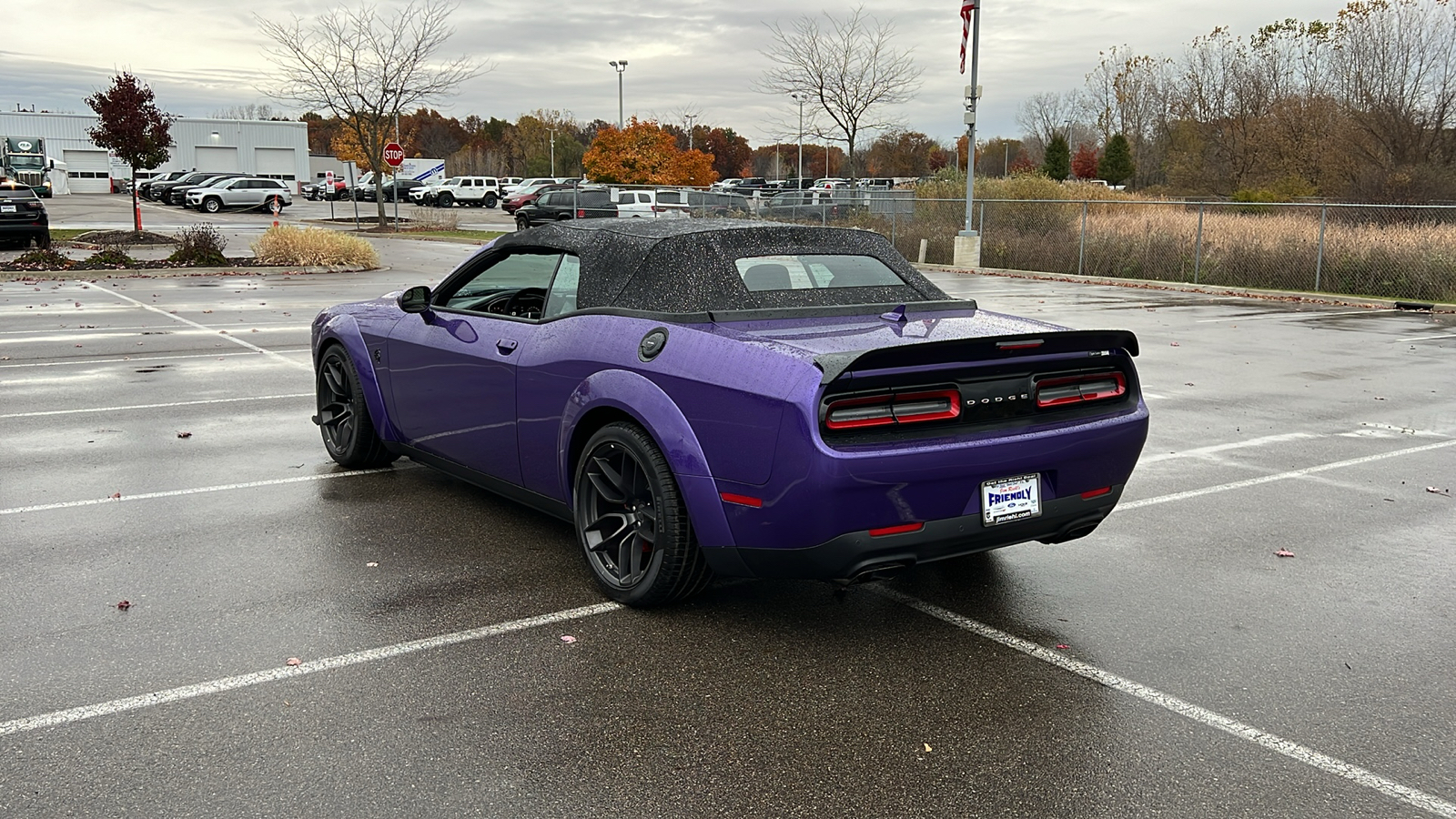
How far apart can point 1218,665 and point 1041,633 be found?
64 centimetres

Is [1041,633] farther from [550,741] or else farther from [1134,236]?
[1134,236]

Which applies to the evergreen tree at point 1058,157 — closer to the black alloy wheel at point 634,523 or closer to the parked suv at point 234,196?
the parked suv at point 234,196

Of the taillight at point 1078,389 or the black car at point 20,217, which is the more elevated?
the black car at point 20,217

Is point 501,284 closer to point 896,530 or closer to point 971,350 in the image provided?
point 971,350

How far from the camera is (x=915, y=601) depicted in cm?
495

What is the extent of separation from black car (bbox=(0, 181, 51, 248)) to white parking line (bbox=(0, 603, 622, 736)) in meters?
27.0

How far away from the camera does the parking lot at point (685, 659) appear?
3.31 metres

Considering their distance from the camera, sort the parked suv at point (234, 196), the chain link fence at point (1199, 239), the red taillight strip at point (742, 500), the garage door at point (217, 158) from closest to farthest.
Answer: the red taillight strip at point (742, 500)
the chain link fence at point (1199, 239)
the parked suv at point (234, 196)
the garage door at point (217, 158)

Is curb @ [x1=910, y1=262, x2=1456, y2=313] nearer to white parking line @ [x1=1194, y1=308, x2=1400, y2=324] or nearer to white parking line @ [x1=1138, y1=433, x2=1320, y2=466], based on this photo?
white parking line @ [x1=1194, y1=308, x2=1400, y2=324]

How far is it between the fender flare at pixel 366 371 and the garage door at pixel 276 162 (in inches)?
3907

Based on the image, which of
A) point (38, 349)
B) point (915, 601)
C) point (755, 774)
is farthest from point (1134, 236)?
point (755, 774)

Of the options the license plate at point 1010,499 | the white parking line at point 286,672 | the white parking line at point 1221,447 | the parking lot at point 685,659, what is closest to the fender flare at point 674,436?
the parking lot at point 685,659

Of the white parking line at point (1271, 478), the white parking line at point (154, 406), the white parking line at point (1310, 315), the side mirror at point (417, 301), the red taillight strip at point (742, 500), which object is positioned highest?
the side mirror at point (417, 301)

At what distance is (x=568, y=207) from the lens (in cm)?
4212
